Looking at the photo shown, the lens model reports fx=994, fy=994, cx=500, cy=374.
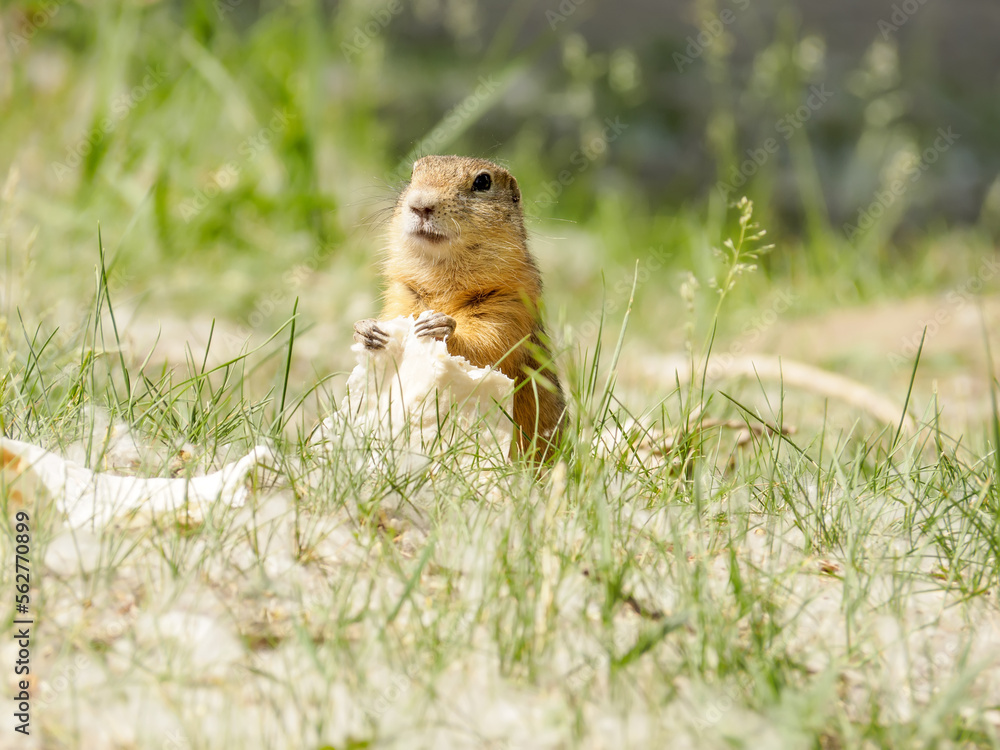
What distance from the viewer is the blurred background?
5719 mm

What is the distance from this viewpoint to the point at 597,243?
7.62 meters

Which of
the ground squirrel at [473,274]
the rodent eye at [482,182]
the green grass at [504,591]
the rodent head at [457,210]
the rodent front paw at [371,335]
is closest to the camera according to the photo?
the green grass at [504,591]

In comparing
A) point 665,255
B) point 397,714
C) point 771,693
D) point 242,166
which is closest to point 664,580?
point 771,693

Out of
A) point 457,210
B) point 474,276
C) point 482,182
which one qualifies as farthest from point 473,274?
point 482,182

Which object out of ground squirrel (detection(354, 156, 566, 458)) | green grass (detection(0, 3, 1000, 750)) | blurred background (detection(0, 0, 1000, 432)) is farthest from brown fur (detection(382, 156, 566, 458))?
blurred background (detection(0, 0, 1000, 432))

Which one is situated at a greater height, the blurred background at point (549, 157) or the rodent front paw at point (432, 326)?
the blurred background at point (549, 157)

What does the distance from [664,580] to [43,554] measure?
3.59 ft

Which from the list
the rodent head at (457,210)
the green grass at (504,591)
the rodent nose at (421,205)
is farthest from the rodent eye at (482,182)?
the green grass at (504,591)

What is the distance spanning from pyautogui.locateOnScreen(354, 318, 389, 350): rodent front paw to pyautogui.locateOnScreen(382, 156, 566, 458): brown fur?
12.3 inches

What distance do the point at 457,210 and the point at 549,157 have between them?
598cm

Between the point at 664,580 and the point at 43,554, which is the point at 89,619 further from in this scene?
the point at 664,580

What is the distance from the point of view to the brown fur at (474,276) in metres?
2.73

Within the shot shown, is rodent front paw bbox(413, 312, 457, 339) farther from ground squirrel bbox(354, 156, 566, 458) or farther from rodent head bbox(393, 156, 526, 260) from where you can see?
rodent head bbox(393, 156, 526, 260)

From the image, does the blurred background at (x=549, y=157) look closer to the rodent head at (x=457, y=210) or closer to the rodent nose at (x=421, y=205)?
the rodent head at (x=457, y=210)
